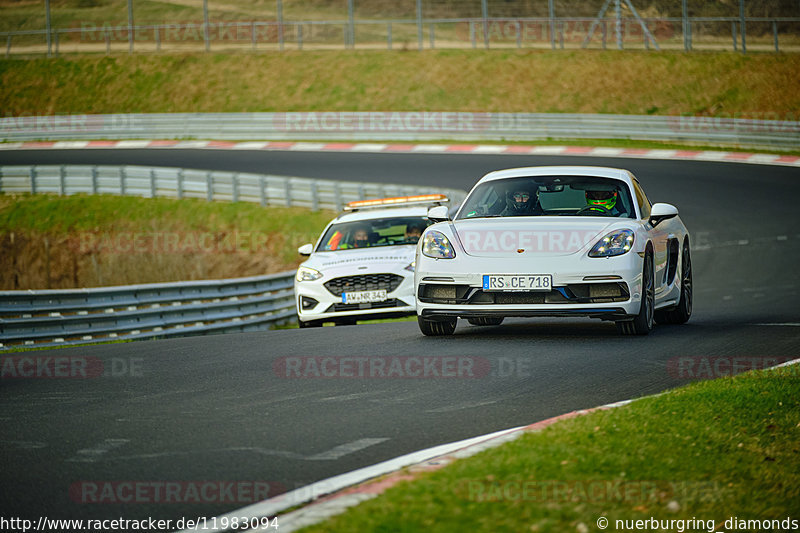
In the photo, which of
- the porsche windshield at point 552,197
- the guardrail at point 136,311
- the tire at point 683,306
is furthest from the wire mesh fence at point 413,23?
the porsche windshield at point 552,197

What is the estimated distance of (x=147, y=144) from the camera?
143 ft

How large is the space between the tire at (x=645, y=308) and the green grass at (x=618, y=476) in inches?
143

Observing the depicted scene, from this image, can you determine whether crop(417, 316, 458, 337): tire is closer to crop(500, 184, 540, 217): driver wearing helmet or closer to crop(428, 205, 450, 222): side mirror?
crop(428, 205, 450, 222): side mirror

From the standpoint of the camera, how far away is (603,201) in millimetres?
10703

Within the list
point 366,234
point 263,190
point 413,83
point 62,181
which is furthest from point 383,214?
point 413,83

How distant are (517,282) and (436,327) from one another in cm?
126

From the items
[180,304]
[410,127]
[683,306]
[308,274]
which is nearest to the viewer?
[683,306]

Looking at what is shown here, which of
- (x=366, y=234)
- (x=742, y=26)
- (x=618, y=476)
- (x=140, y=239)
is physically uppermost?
(x=742, y=26)

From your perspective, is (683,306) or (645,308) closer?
(645,308)

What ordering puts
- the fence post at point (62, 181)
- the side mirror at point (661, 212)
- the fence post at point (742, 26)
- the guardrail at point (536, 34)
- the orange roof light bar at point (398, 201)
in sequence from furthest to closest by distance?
the guardrail at point (536, 34)
the fence post at point (742, 26)
the fence post at point (62, 181)
the orange roof light bar at point (398, 201)
the side mirror at point (661, 212)

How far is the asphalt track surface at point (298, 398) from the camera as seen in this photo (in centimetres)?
530

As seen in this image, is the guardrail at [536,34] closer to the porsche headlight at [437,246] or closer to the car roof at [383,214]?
the car roof at [383,214]

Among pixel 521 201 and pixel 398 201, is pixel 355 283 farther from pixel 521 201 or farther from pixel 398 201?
pixel 521 201

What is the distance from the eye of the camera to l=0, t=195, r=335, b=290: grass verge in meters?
26.9
